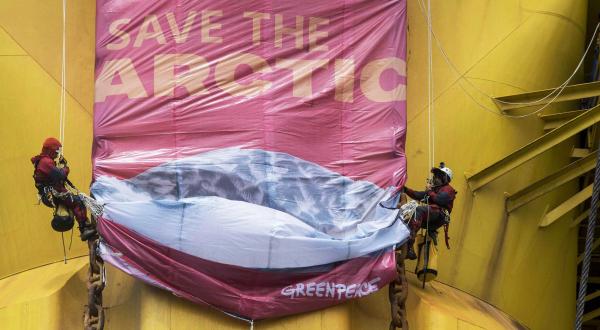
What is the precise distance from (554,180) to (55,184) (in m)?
6.25

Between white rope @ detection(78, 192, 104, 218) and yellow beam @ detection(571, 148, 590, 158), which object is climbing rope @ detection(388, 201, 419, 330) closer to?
white rope @ detection(78, 192, 104, 218)

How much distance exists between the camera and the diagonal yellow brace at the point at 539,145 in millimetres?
10836

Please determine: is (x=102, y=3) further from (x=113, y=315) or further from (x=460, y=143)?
(x=460, y=143)

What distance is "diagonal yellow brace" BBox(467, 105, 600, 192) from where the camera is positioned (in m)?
10.8

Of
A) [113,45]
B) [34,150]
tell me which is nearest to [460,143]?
[113,45]

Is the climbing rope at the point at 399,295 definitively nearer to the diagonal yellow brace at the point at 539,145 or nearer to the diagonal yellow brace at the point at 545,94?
the diagonal yellow brace at the point at 539,145

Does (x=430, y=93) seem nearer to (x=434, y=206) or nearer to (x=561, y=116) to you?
Answer: (x=561, y=116)

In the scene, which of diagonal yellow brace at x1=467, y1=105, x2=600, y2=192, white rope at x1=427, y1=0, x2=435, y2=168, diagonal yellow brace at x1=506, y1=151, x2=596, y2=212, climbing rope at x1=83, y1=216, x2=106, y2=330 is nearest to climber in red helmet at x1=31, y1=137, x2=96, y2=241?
climbing rope at x1=83, y1=216, x2=106, y2=330

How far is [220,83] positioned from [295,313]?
2.56 metres

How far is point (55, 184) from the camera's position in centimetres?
870

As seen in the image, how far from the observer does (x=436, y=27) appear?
11.4 m

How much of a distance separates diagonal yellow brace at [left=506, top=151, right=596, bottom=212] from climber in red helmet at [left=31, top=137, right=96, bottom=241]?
5539 millimetres

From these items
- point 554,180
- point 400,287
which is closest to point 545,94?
point 554,180

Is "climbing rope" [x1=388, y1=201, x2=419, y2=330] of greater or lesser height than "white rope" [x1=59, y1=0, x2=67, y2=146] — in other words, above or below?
below
